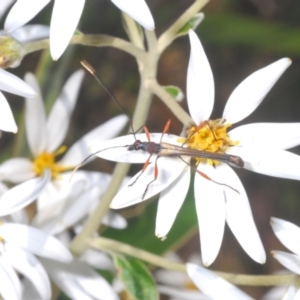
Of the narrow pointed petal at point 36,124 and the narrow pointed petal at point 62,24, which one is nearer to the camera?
the narrow pointed petal at point 62,24

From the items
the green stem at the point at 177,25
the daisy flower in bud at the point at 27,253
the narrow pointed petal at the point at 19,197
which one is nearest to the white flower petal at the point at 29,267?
the daisy flower in bud at the point at 27,253

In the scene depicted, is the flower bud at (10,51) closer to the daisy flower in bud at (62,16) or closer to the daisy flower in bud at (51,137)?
the daisy flower in bud at (62,16)

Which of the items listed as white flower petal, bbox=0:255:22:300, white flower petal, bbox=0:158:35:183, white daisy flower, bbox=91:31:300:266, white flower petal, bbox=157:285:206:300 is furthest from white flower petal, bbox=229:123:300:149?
white flower petal, bbox=157:285:206:300

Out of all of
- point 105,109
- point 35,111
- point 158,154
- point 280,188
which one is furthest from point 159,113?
point 158,154

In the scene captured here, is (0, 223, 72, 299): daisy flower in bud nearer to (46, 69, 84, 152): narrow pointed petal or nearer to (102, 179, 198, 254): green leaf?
(46, 69, 84, 152): narrow pointed petal

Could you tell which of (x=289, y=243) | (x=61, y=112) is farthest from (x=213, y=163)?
(x=61, y=112)

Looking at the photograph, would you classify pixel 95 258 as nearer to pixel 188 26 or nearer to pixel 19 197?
pixel 19 197
